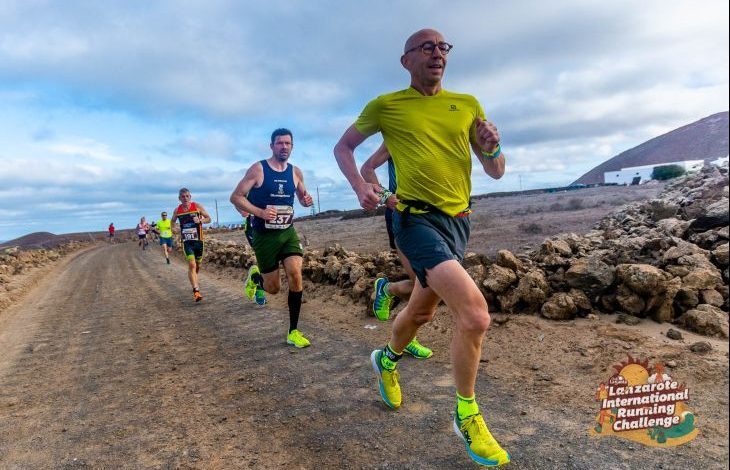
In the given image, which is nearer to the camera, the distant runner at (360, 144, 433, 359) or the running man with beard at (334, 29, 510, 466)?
the running man with beard at (334, 29, 510, 466)

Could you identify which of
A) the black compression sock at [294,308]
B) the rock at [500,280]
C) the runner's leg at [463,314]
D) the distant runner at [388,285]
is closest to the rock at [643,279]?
the rock at [500,280]

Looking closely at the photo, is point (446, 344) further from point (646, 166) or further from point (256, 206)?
point (646, 166)

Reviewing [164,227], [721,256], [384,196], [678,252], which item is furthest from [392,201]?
[164,227]

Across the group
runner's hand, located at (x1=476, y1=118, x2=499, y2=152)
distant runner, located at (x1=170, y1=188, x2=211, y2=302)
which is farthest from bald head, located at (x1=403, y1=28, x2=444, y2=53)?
distant runner, located at (x1=170, y1=188, x2=211, y2=302)

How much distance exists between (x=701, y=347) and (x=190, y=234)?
28.5 ft

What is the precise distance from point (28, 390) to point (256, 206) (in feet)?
9.73

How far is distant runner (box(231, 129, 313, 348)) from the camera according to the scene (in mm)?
5438

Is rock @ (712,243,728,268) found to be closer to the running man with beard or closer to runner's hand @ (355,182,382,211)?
the running man with beard

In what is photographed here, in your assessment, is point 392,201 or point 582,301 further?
point 582,301

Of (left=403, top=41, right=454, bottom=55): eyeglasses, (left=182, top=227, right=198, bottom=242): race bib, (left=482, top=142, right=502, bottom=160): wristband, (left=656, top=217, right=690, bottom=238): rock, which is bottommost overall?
(left=656, top=217, right=690, bottom=238): rock

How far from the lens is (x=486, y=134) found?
115 inches

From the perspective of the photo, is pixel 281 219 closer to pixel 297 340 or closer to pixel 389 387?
pixel 297 340

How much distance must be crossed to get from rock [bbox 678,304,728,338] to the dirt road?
5.06ft

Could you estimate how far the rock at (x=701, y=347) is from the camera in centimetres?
360
